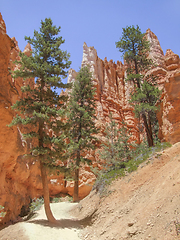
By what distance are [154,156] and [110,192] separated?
11.5 ft

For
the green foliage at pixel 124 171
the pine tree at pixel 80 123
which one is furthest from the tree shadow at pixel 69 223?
the pine tree at pixel 80 123

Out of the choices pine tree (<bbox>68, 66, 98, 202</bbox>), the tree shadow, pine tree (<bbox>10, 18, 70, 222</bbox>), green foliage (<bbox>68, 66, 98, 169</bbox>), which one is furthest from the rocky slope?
green foliage (<bbox>68, 66, 98, 169</bbox>)

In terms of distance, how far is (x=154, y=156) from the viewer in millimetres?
11461

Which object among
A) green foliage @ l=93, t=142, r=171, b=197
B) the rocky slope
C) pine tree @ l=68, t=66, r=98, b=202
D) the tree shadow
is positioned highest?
pine tree @ l=68, t=66, r=98, b=202

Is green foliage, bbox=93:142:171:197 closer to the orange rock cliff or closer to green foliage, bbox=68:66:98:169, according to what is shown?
the orange rock cliff

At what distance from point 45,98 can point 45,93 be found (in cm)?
33

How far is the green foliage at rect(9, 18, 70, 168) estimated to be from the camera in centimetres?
1079

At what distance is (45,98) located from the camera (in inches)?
481

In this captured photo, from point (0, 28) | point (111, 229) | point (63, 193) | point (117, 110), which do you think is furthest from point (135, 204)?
point (117, 110)

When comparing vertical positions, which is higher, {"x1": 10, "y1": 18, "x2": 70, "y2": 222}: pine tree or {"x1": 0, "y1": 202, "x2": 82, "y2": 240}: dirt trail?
{"x1": 10, "y1": 18, "x2": 70, "y2": 222}: pine tree

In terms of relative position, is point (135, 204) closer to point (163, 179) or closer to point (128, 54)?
point (163, 179)

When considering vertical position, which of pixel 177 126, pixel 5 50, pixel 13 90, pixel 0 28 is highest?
pixel 0 28

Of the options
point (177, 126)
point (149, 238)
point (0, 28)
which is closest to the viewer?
point (149, 238)

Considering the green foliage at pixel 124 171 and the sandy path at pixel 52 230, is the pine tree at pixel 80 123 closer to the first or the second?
the green foliage at pixel 124 171
